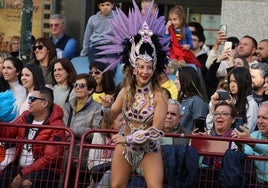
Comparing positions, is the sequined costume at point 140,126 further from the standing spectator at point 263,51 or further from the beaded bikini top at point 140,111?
the standing spectator at point 263,51

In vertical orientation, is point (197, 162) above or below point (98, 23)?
below

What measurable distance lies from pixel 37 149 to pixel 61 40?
15.5ft

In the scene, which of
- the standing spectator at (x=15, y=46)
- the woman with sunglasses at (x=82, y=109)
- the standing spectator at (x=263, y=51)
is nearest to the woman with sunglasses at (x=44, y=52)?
the standing spectator at (x=15, y=46)

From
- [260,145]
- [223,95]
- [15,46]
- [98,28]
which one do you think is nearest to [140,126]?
[260,145]

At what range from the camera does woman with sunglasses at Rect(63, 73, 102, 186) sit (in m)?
12.0

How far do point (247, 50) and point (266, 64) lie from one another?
1.00m

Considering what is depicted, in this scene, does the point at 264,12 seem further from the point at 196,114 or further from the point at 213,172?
the point at 213,172

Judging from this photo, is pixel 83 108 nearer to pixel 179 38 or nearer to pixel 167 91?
pixel 167 91

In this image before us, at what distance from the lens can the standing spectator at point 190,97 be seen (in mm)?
11812

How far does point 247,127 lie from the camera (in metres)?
11.4

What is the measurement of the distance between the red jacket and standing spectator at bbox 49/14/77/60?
3904 mm

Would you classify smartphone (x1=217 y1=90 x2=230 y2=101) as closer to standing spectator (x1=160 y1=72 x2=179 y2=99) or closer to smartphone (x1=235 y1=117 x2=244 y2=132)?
smartphone (x1=235 y1=117 x2=244 y2=132)

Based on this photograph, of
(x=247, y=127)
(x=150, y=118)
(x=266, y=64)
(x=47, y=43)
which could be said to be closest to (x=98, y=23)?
(x=47, y=43)

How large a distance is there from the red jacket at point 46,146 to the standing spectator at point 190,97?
1.50 m
